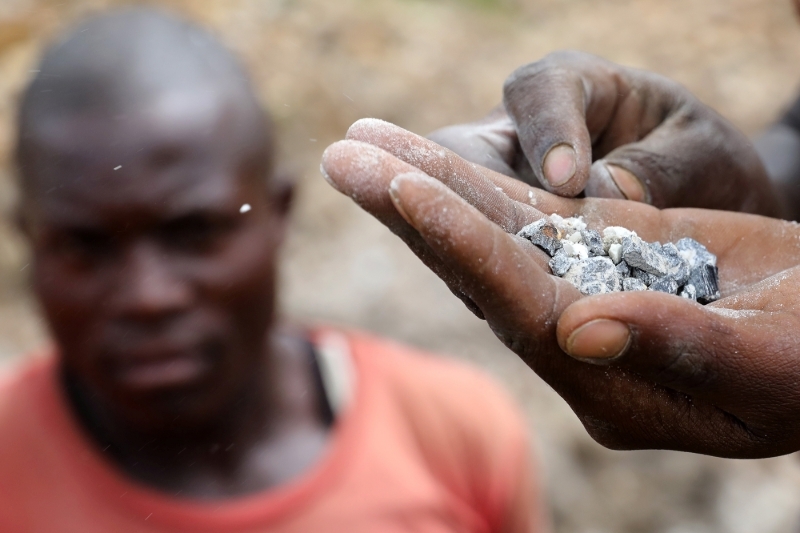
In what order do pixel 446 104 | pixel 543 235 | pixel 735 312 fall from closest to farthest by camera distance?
→ 1. pixel 735 312
2. pixel 543 235
3. pixel 446 104

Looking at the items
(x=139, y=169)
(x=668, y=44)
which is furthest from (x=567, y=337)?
(x=668, y=44)

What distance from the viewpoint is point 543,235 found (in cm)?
110

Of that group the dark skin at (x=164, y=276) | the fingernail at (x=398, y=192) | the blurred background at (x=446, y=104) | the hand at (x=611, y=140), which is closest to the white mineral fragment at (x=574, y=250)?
the hand at (x=611, y=140)

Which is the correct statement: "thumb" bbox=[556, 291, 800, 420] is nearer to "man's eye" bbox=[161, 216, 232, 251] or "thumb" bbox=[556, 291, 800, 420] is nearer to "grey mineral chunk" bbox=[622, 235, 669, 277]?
"grey mineral chunk" bbox=[622, 235, 669, 277]

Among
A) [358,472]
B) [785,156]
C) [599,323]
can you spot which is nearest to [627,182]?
[599,323]

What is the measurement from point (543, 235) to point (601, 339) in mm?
282

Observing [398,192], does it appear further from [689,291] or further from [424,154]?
[689,291]

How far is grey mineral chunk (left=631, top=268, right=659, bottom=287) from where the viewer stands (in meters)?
1.16

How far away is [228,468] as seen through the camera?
163 centimetres

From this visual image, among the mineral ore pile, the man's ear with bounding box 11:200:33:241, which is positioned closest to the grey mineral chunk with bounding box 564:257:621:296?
the mineral ore pile

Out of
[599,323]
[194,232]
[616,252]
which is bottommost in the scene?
[194,232]

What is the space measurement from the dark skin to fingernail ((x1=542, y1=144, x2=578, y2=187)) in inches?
26.5

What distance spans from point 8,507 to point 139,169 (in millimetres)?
734

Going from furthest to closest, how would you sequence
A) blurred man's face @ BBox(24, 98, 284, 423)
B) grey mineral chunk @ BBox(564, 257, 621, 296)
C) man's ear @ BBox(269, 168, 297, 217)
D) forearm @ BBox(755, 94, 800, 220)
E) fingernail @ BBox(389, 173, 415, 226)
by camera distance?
forearm @ BBox(755, 94, 800, 220)
man's ear @ BBox(269, 168, 297, 217)
blurred man's face @ BBox(24, 98, 284, 423)
grey mineral chunk @ BBox(564, 257, 621, 296)
fingernail @ BBox(389, 173, 415, 226)
